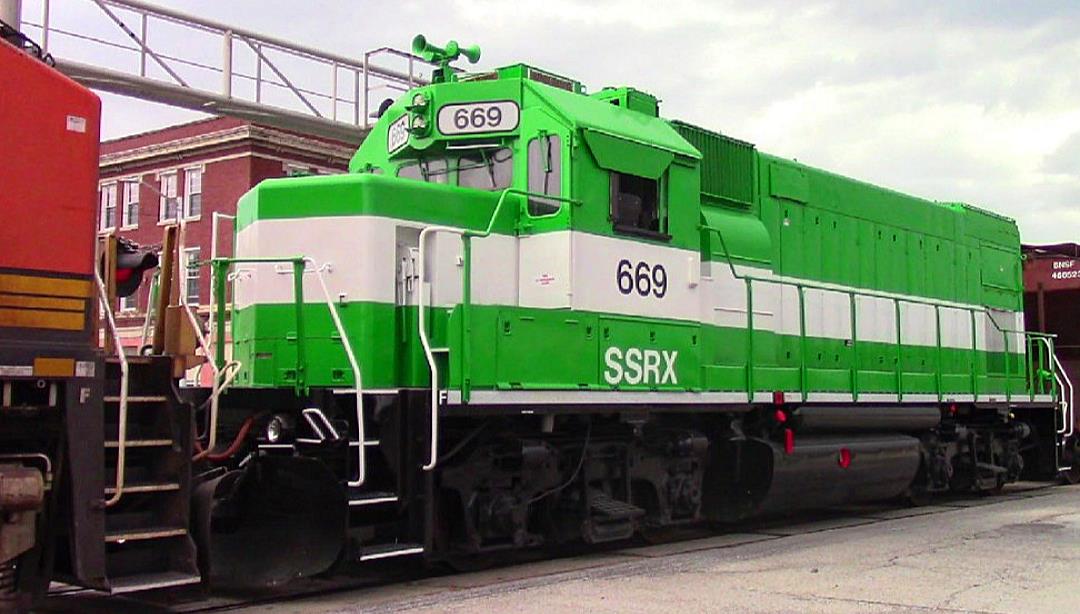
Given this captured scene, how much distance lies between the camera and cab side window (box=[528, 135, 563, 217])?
8.80m

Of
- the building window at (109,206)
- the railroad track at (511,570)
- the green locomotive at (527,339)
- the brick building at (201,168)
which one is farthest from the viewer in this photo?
the building window at (109,206)

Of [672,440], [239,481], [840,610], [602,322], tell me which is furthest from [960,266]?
[239,481]

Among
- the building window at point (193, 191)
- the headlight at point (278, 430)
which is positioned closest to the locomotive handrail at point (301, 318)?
the headlight at point (278, 430)

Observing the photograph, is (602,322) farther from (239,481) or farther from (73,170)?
(73,170)

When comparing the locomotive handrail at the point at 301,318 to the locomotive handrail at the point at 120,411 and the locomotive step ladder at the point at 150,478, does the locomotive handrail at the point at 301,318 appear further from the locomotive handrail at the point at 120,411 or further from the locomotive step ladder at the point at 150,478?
A: the locomotive handrail at the point at 120,411

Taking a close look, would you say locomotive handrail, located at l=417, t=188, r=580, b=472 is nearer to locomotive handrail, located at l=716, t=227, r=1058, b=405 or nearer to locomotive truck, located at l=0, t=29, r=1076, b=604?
locomotive truck, located at l=0, t=29, r=1076, b=604

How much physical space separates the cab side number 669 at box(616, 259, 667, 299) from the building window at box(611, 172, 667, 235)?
0.28m

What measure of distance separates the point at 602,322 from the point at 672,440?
171cm

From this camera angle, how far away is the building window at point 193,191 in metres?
37.5

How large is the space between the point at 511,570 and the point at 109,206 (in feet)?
107

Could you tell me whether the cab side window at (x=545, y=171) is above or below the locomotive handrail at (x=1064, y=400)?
above

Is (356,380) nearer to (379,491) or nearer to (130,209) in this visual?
(379,491)

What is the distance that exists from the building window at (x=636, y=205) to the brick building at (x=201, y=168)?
27019mm

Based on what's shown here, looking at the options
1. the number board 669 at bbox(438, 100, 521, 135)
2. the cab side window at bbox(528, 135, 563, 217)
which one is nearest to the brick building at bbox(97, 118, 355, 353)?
the number board 669 at bbox(438, 100, 521, 135)
